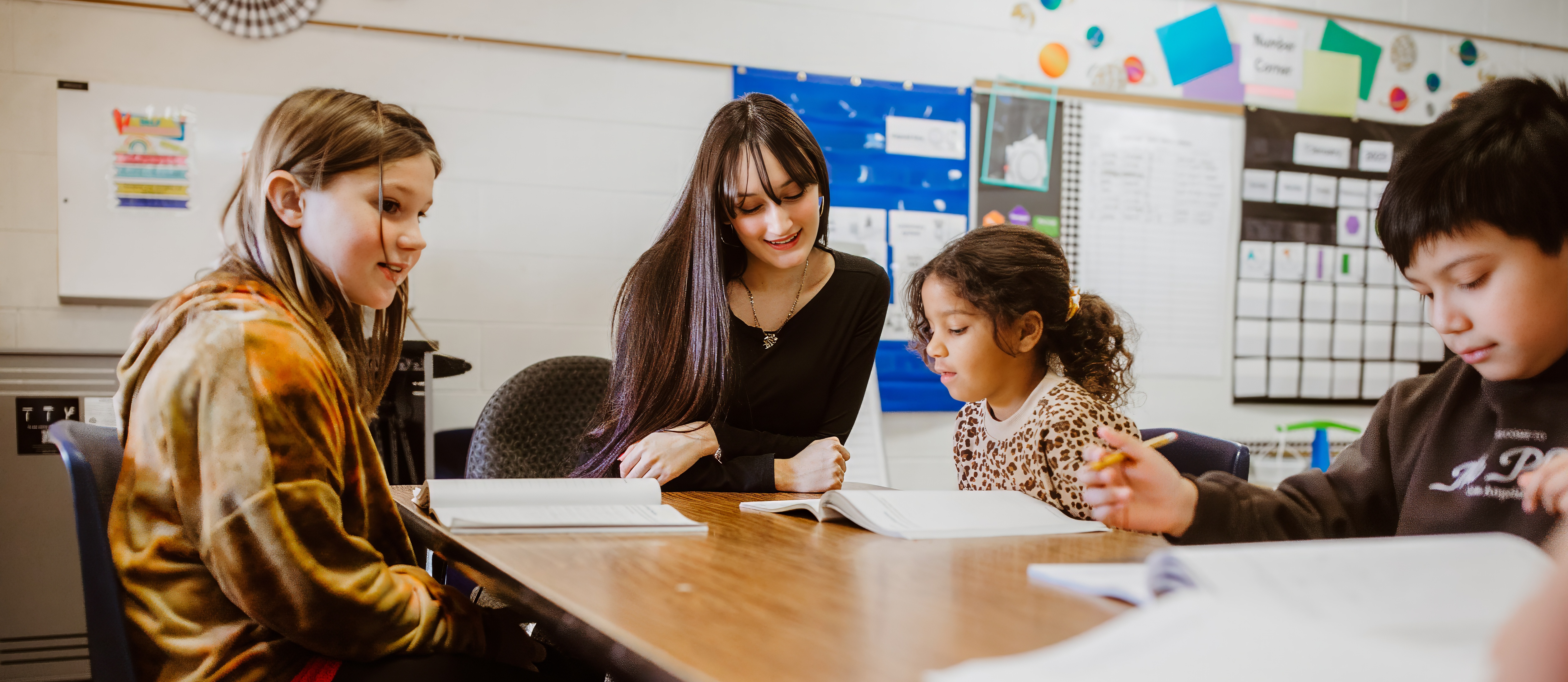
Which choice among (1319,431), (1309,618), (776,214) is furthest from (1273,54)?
(1309,618)

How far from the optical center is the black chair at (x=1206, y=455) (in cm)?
153

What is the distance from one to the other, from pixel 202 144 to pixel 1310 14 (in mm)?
3681

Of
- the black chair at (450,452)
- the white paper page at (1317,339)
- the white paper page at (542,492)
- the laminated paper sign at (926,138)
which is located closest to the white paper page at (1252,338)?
the white paper page at (1317,339)

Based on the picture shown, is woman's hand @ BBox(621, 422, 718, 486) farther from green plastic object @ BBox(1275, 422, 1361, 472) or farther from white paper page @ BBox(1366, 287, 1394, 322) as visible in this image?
white paper page @ BBox(1366, 287, 1394, 322)

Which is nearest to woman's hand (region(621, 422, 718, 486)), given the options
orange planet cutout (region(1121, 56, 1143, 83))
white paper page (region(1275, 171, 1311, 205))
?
orange planet cutout (region(1121, 56, 1143, 83))

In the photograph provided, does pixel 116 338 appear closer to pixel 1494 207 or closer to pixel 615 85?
pixel 615 85

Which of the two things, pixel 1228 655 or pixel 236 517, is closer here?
pixel 1228 655

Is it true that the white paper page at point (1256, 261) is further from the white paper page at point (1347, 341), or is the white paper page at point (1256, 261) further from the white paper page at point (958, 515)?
the white paper page at point (958, 515)

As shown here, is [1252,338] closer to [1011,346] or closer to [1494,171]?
[1011,346]

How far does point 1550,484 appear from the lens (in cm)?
77

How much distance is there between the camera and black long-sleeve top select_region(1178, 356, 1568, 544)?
0.94 metres

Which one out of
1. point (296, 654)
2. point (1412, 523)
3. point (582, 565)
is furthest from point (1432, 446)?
point (296, 654)

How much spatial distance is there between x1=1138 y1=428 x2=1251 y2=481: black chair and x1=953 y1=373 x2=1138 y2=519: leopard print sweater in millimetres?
173

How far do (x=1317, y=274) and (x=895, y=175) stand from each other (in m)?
1.71
